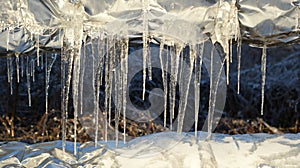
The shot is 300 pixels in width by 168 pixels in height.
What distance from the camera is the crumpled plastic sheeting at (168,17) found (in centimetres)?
193

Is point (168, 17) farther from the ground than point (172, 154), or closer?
farther from the ground

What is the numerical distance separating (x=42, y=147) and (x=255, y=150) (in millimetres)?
1424

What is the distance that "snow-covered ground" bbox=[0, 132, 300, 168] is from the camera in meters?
2.73

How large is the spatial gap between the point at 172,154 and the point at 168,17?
1.08m

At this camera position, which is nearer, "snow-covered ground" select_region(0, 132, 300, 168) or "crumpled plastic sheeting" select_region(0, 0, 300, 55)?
"crumpled plastic sheeting" select_region(0, 0, 300, 55)

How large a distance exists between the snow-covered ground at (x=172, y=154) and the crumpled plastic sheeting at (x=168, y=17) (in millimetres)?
923

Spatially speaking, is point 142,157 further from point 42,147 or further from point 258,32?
point 258,32

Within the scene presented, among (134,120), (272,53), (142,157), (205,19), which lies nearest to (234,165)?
(142,157)

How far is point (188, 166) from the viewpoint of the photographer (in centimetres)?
270

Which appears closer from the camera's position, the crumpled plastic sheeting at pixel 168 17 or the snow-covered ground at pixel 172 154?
the crumpled plastic sheeting at pixel 168 17

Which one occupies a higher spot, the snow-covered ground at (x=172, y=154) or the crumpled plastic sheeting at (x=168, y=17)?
the crumpled plastic sheeting at (x=168, y=17)

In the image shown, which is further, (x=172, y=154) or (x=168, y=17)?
(x=172, y=154)

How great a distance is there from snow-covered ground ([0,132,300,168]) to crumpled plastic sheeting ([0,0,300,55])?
36.3 inches

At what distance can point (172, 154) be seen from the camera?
2.75 meters
